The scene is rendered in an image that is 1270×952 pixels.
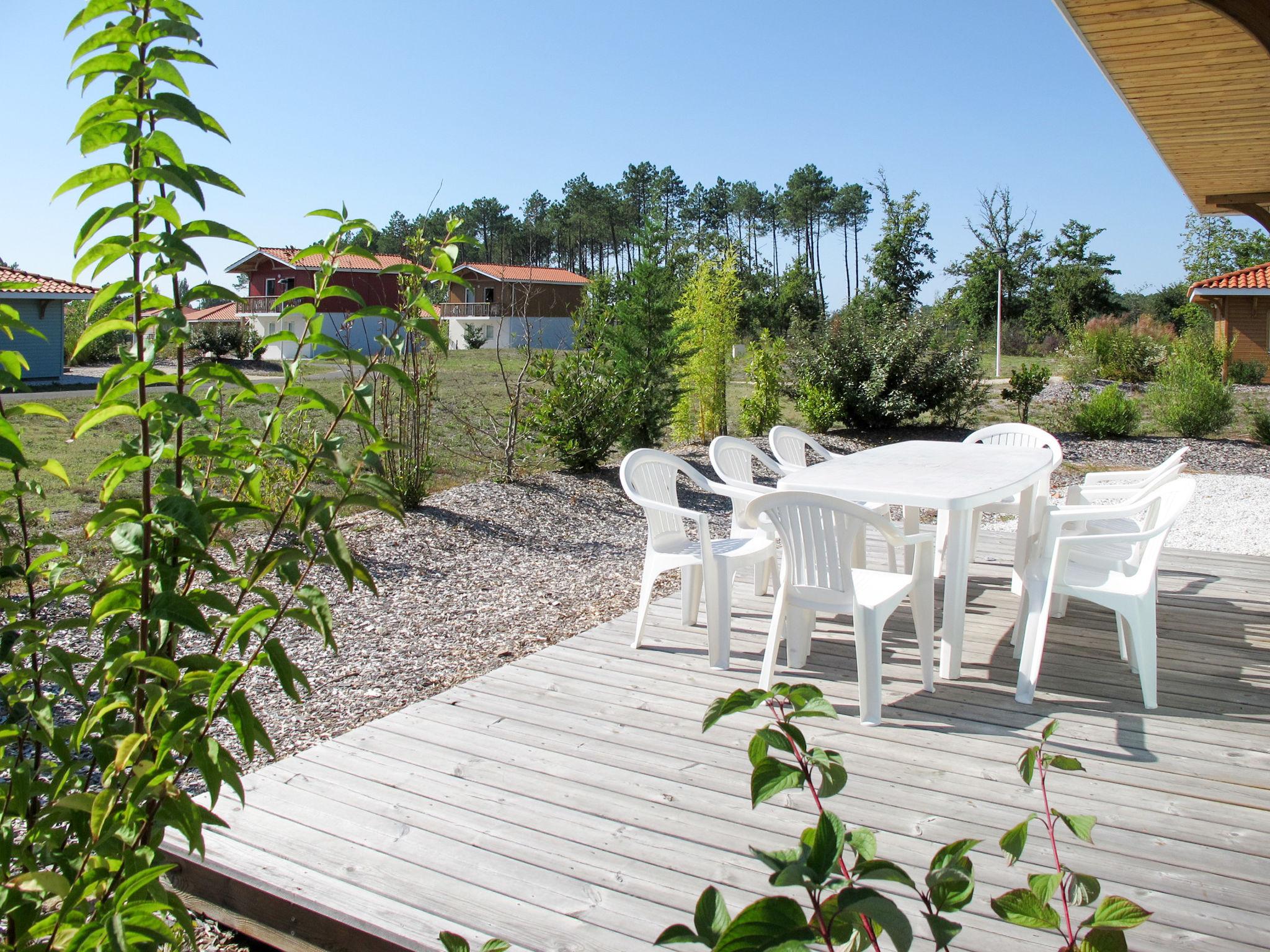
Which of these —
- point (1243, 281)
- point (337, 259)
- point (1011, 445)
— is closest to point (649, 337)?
point (1011, 445)

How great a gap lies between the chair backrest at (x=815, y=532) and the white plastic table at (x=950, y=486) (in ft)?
1.00

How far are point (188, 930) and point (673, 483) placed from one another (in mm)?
3879

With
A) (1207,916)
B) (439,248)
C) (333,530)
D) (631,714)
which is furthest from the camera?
(631,714)

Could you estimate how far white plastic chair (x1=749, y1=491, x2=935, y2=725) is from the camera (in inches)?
131

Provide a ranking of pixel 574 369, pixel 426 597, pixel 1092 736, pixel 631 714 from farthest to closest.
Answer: pixel 574 369 → pixel 426 597 → pixel 631 714 → pixel 1092 736

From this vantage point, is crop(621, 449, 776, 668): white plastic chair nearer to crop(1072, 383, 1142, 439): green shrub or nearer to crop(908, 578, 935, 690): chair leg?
crop(908, 578, 935, 690): chair leg

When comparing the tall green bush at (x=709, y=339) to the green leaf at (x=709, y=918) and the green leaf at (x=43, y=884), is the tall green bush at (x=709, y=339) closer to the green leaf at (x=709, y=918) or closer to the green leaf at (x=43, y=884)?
the green leaf at (x=43, y=884)

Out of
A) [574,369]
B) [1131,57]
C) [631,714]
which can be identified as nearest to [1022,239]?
[574,369]

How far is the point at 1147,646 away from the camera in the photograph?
11.2 ft

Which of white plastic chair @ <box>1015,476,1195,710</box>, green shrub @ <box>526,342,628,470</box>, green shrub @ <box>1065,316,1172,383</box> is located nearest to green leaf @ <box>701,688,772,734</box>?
white plastic chair @ <box>1015,476,1195,710</box>

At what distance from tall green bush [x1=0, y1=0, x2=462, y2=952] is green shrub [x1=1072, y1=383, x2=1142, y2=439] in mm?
12355

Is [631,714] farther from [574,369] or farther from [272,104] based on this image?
[574,369]

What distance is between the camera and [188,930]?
1093mm

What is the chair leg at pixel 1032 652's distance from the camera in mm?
3475
